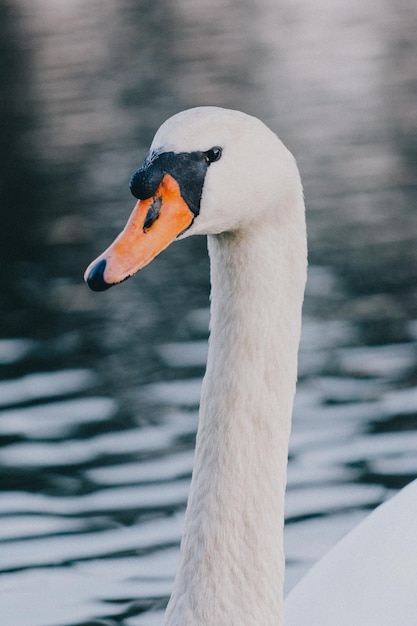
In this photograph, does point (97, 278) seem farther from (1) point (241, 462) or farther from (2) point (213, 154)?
(1) point (241, 462)

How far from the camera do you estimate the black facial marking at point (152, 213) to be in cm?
285

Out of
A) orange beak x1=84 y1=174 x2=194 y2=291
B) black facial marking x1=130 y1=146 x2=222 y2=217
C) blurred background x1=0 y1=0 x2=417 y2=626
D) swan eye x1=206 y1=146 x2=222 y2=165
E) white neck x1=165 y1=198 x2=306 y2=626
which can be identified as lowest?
white neck x1=165 y1=198 x2=306 y2=626

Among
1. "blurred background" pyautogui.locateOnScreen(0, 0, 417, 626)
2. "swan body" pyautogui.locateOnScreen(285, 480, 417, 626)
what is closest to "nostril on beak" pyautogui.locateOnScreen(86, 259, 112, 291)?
"swan body" pyautogui.locateOnScreen(285, 480, 417, 626)

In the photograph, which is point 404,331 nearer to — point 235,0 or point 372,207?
point 372,207

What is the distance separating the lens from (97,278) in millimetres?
2711

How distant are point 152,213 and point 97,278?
0.74 feet

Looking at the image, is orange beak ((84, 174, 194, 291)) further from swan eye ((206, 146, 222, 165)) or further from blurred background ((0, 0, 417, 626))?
blurred background ((0, 0, 417, 626))

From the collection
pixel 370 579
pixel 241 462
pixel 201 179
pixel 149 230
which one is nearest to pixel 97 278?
pixel 149 230

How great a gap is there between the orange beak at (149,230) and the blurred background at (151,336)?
219cm

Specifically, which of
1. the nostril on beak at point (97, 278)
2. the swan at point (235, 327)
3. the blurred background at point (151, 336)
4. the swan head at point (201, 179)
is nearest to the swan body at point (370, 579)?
the swan at point (235, 327)

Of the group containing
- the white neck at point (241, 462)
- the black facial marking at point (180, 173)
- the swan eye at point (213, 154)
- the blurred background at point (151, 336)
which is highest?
the blurred background at point (151, 336)

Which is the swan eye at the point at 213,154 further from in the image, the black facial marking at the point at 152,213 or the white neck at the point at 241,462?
the white neck at the point at 241,462

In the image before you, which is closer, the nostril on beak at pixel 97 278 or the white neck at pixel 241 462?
the nostril on beak at pixel 97 278

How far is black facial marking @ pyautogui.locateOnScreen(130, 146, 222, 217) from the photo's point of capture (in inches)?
111
